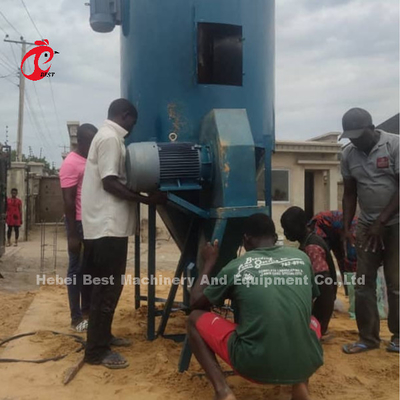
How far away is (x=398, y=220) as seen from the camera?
3.65 m

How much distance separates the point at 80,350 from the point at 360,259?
7.46 feet

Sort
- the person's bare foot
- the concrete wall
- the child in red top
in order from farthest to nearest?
the concrete wall, the child in red top, the person's bare foot

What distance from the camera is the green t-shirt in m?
2.48

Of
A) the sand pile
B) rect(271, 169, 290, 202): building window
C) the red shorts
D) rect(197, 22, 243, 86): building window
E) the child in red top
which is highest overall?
rect(197, 22, 243, 86): building window

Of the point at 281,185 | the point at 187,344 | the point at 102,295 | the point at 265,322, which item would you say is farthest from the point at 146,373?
the point at 281,185

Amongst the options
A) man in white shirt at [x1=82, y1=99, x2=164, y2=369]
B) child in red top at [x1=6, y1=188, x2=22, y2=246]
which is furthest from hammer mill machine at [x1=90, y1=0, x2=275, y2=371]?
child in red top at [x1=6, y1=188, x2=22, y2=246]

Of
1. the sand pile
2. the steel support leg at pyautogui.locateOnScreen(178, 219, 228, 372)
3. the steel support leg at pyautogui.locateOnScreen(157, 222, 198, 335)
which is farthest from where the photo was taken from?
the steel support leg at pyautogui.locateOnScreen(157, 222, 198, 335)

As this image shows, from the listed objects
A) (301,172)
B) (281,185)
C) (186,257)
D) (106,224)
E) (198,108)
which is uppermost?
(301,172)

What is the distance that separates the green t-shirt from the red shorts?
0.05 meters

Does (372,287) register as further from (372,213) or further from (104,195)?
(104,195)

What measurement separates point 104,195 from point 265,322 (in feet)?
5.02

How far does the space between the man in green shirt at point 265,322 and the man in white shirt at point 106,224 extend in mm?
Result: 919

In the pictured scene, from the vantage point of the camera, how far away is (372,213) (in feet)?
12.3

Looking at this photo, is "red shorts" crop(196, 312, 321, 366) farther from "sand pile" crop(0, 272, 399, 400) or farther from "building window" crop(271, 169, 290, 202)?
"building window" crop(271, 169, 290, 202)
